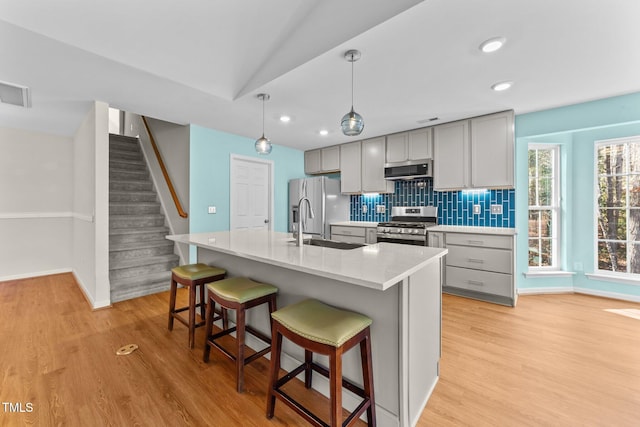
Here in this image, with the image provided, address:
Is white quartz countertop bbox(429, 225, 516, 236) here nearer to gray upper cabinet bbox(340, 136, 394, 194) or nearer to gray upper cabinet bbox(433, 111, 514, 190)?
gray upper cabinet bbox(433, 111, 514, 190)

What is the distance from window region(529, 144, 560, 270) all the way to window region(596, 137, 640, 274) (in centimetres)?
43

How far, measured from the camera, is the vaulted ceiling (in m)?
1.75

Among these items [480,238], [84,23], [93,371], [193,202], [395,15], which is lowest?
[93,371]

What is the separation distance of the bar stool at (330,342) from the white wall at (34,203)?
17.9ft

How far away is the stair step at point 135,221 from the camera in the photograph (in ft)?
13.5

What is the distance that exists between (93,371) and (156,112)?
2.94 meters

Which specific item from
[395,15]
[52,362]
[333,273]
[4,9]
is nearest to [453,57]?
[395,15]

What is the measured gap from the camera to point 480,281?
11.2 feet

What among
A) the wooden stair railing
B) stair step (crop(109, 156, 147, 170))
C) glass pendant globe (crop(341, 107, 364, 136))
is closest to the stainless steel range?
glass pendant globe (crop(341, 107, 364, 136))

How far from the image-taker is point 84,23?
1.90 metres

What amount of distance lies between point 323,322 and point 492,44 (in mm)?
2249

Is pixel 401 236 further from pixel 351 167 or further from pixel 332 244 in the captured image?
pixel 332 244

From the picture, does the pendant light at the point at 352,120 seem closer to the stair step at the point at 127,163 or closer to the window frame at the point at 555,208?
the window frame at the point at 555,208

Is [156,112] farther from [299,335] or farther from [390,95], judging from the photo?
[299,335]
